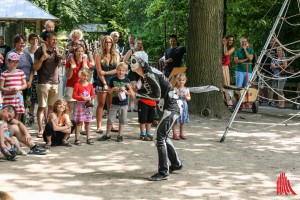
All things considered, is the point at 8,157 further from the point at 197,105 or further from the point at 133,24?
the point at 133,24

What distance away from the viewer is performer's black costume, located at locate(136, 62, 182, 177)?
7384 mm

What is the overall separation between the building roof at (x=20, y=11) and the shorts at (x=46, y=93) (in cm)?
365

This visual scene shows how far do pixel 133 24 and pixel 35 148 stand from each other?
28.7m

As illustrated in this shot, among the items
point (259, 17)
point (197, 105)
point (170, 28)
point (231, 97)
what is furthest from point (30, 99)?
point (170, 28)

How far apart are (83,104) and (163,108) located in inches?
98.1

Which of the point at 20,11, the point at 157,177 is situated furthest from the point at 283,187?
the point at 20,11

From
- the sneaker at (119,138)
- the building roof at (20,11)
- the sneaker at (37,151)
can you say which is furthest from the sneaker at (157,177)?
the building roof at (20,11)

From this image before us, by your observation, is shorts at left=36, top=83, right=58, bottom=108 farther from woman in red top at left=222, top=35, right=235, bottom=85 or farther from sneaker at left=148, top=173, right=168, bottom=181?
woman in red top at left=222, top=35, right=235, bottom=85

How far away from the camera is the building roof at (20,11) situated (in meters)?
13.4

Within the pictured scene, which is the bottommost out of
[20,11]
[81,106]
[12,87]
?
[81,106]

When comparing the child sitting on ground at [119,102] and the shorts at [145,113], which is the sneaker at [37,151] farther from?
the shorts at [145,113]

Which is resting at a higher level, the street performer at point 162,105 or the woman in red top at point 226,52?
the woman in red top at point 226,52

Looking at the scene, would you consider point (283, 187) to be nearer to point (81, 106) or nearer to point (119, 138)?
point (119, 138)

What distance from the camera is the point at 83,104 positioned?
31.9 ft
